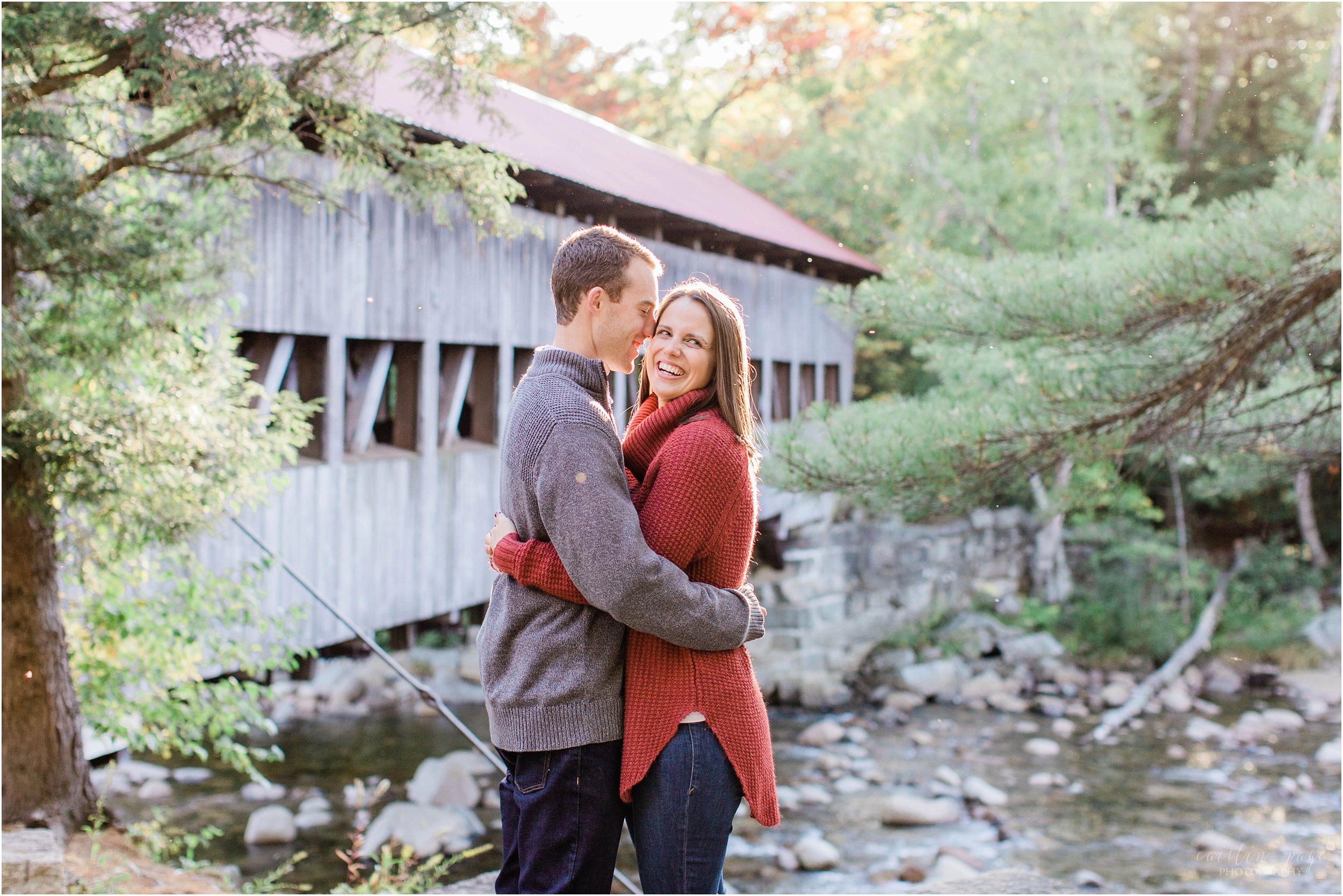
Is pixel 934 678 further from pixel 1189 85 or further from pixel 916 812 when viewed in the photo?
pixel 1189 85

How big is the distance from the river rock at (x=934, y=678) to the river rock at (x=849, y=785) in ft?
10.6

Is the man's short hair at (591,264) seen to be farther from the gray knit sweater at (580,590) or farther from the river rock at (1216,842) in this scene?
the river rock at (1216,842)

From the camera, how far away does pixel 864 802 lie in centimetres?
875

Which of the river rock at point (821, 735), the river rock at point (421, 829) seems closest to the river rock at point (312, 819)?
the river rock at point (421, 829)

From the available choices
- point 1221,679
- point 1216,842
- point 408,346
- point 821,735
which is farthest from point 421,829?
point 1221,679

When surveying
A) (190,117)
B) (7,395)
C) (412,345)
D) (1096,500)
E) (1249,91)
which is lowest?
(1096,500)

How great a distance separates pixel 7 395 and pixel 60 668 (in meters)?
1.12

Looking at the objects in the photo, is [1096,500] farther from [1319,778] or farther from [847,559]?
[847,559]

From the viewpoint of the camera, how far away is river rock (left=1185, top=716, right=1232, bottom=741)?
34.4 feet

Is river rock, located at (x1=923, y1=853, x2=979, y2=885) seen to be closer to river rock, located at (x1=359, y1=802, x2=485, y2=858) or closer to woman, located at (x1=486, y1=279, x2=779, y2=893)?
river rock, located at (x1=359, y1=802, x2=485, y2=858)

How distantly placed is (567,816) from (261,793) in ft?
21.4

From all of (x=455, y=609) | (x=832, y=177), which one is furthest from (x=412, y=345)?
(x=832, y=177)

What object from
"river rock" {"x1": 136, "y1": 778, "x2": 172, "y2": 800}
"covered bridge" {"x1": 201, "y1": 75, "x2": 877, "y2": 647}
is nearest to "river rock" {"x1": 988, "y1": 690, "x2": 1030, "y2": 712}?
"covered bridge" {"x1": 201, "y1": 75, "x2": 877, "y2": 647}

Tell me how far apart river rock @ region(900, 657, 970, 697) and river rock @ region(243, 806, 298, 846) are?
7.48m
